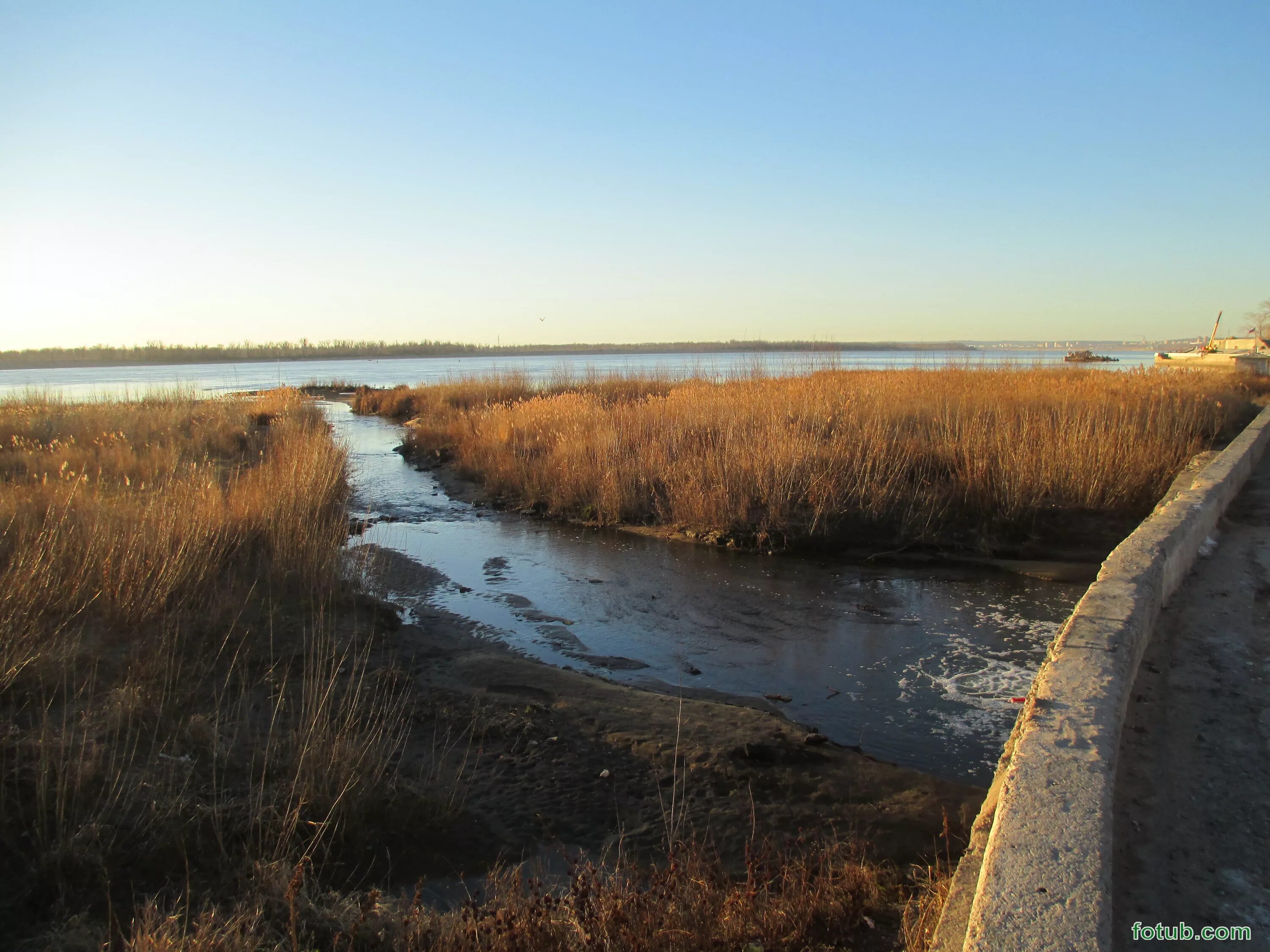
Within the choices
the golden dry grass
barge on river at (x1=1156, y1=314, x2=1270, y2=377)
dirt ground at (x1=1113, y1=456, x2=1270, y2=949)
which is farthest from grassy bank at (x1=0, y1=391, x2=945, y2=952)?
barge on river at (x1=1156, y1=314, x2=1270, y2=377)

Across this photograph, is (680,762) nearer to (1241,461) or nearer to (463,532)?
(463,532)

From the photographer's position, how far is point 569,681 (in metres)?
5.47

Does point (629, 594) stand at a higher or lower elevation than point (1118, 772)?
lower

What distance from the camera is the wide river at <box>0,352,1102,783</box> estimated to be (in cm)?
514

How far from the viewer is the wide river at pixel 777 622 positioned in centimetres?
514

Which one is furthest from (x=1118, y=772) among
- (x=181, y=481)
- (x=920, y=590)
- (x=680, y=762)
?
(x=181, y=481)

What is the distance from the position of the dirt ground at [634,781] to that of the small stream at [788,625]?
0.54 meters

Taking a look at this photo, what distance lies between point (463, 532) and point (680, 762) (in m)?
7.58

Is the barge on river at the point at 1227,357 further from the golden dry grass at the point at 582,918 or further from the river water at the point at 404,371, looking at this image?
the golden dry grass at the point at 582,918

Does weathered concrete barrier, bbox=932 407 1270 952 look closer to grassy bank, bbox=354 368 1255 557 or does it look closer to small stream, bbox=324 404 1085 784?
small stream, bbox=324 404 1085 784

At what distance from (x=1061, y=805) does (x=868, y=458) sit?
8208 mm

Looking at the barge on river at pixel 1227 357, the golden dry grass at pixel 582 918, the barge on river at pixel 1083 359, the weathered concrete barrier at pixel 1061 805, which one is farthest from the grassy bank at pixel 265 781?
the barge on river at pixel 1083 359

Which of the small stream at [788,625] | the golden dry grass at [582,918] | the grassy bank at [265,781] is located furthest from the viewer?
the small stream at [788,625]

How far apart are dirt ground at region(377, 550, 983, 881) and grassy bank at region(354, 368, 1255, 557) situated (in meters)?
5.20
